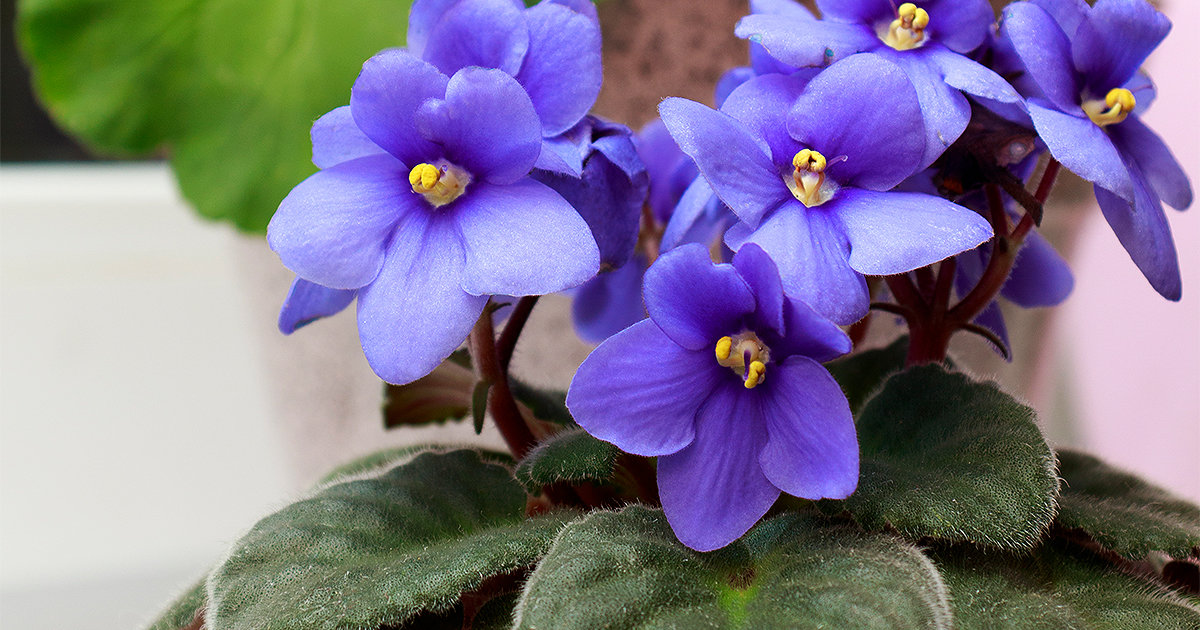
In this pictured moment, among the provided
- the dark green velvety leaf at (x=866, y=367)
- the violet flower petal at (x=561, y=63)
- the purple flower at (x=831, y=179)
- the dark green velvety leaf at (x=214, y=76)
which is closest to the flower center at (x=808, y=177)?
the purple flower at (x=831, y=179)

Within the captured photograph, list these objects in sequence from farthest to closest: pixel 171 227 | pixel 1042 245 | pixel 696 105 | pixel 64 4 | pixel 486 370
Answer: pixel 171 227 < pixel 64 4 < pixel 1042 245 < pixel 486 370 < pixel 696 105

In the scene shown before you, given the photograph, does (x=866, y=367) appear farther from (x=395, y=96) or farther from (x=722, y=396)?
(x=395, y=96)

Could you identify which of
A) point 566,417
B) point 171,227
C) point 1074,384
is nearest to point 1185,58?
point 1074,384

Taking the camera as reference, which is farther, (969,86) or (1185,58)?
(1185,58)

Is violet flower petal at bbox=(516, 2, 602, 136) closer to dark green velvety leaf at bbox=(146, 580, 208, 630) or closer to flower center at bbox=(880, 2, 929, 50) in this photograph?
flower center at bbox=(880, 2, 929, 50)

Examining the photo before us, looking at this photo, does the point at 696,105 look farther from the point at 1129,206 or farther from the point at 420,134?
the point at 1129,206

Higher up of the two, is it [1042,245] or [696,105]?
[696,105]

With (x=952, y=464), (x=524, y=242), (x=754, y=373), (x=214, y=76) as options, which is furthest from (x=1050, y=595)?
(x=214, y=76)

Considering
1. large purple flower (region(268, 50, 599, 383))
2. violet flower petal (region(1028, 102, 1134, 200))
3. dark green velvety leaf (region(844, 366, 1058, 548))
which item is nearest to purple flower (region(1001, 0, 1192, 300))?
violet flower petal (region(1028, 102, 1134, 200))
